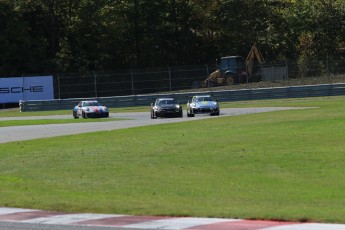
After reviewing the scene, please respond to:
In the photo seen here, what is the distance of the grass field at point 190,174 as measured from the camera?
11.7 meters

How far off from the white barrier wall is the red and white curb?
56.6m

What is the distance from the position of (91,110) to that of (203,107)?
Result: 7597 millimetres

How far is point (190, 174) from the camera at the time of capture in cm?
1603

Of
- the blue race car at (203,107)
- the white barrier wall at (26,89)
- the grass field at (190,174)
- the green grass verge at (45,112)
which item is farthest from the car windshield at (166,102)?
the white barrier wall at (26,89)

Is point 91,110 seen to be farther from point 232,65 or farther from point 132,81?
point 232,65

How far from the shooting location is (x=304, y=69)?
62.9 meters

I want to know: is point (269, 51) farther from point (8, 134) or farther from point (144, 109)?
point (8, 134)

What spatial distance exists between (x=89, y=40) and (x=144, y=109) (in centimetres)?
2952

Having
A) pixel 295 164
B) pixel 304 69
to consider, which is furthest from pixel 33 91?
pixel 295 164

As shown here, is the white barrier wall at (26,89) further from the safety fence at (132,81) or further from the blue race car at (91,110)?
the blue race car at (91,110)

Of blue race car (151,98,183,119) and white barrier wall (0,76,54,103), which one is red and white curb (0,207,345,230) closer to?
blue race car (151,98,183,119)

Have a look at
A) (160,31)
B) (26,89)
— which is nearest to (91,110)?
(26,89)

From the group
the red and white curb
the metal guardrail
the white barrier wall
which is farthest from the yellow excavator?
the red and white curb

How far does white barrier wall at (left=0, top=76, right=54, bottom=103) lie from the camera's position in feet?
222
